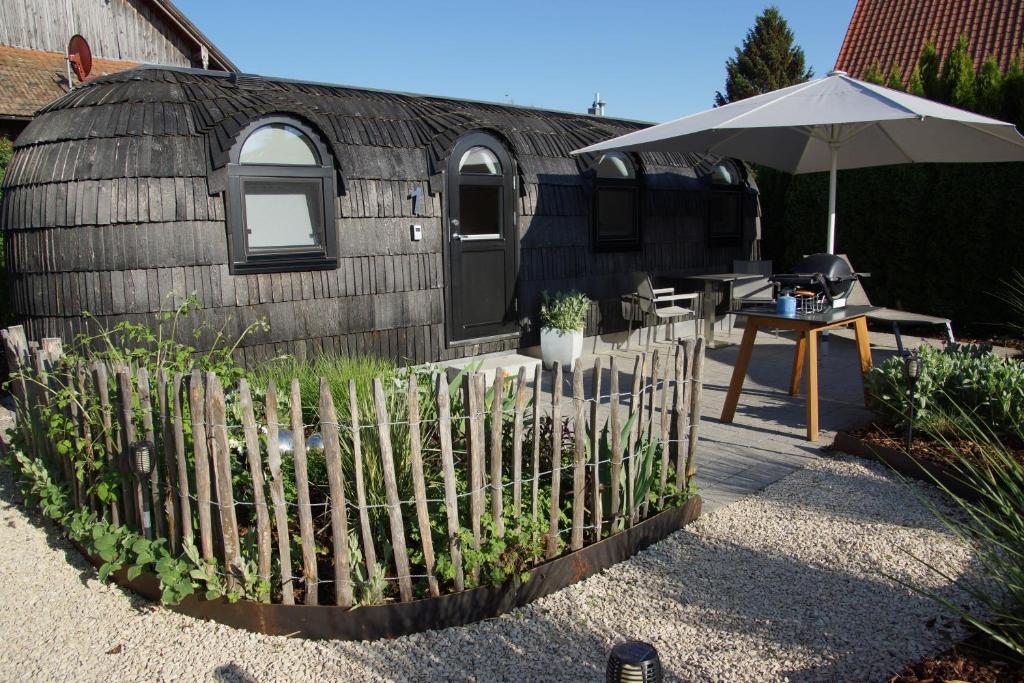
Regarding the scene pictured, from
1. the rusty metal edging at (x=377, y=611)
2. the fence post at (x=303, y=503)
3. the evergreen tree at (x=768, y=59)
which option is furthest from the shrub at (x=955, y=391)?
the evergreen tree at (x=768, y=59)

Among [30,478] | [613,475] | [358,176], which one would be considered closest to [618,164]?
[358,176]

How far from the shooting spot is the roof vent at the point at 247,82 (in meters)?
6.77

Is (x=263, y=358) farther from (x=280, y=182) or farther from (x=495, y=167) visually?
(x=495, y=167)

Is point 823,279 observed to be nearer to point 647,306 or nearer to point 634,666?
point 647,306

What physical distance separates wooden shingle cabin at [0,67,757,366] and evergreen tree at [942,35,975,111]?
4973 mm

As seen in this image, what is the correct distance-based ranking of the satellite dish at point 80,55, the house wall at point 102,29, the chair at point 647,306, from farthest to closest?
the house wall at point 102,29 < the satellite dish at point 80,55 < the chair at point 647,306

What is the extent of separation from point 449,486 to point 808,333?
3.57m

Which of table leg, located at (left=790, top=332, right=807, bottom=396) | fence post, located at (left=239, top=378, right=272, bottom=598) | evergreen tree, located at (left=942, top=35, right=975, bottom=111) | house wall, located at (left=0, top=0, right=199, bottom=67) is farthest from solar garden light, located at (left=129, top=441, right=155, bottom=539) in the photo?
house wall, located at (left=0, top=0, right=199, bottom=67)

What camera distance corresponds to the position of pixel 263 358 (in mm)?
6352

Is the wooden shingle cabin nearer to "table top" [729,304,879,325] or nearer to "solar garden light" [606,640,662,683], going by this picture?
"table top" [729,304,879,325]

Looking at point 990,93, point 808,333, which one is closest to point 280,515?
point 808,333

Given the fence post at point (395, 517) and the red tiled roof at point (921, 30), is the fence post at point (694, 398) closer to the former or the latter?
the fence post at point (395, 517)

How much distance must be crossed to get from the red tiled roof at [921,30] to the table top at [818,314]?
11.6m

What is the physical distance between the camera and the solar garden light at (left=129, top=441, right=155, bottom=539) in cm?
327
